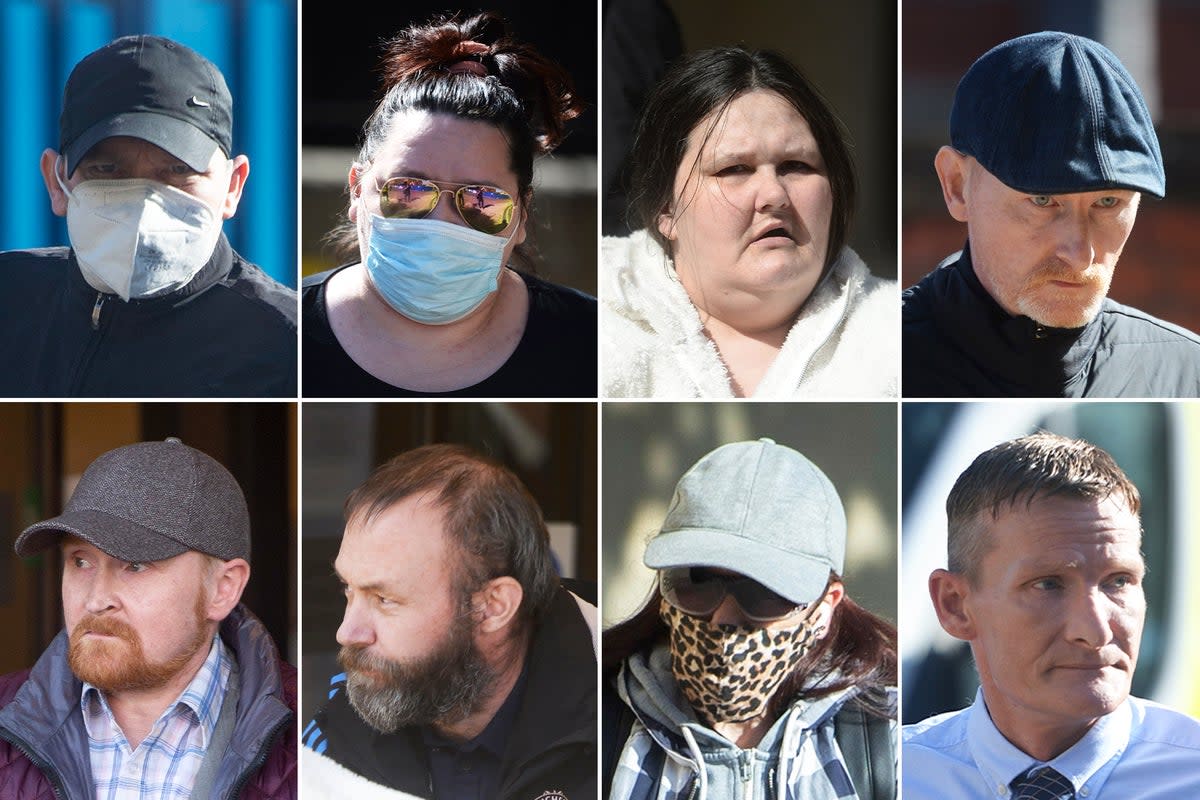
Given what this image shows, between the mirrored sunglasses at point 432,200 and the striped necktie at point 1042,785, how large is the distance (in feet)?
7.46

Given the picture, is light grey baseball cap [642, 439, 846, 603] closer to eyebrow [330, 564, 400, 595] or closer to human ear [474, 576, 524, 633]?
human ear [474, 576, 524, 633]

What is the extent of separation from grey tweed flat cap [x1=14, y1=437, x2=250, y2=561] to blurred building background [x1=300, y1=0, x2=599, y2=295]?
2.23ft

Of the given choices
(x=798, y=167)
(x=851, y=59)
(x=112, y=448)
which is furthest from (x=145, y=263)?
(x=851, y=59)

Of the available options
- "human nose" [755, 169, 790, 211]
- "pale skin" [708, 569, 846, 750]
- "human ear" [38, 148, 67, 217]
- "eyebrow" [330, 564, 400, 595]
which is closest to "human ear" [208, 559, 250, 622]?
"eyebrow" [330, 564, 400, 595]

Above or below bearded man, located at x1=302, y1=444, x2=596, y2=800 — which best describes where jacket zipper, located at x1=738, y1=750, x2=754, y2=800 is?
below

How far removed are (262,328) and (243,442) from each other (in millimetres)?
346

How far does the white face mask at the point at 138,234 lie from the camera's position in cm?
438

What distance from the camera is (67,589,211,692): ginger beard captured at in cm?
435

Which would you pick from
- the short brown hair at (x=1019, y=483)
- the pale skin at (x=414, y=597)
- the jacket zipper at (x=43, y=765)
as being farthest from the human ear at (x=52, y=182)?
the short brown hair at (x=1019, y=483)

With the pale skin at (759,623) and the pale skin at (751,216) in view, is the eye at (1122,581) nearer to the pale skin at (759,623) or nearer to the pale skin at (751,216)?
the pale skin at (759,623)

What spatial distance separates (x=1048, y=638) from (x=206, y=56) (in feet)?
9.96

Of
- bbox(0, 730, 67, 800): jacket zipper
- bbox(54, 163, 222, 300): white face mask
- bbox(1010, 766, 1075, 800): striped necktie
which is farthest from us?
bbox(1010, 766, 1075, 800): striped necktie

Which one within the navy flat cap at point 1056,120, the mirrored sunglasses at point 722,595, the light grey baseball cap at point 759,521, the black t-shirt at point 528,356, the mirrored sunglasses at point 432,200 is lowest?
the mirrored sunglasses at point 722,595

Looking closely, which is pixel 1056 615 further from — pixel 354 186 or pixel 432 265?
pixel 354 186
